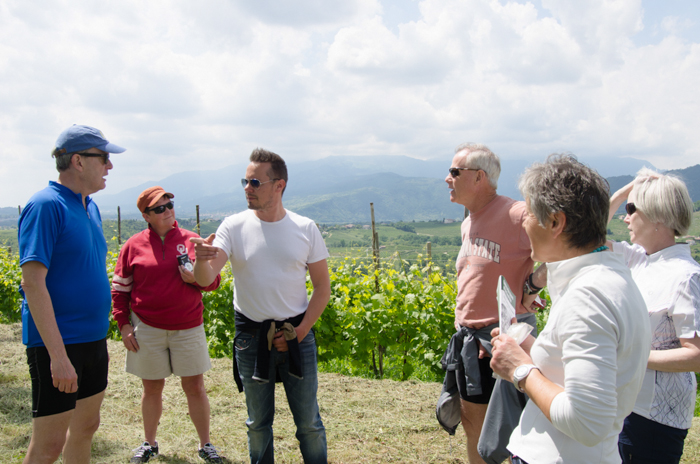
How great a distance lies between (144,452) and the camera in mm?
3342

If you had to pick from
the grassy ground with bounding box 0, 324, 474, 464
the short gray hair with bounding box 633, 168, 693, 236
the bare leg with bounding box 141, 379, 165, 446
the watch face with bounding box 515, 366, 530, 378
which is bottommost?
the grassy ground with bounding box 0, 324, 474, 464

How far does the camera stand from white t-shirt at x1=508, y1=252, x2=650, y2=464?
116 centimetres

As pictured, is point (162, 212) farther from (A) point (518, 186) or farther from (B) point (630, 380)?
(B) point (630, 380)

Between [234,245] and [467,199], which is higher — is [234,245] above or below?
below

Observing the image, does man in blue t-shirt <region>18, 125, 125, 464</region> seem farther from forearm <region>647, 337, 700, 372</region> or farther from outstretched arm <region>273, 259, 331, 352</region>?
forearm <region>647, 337, 700, 372</region>

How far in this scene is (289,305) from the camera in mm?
2674

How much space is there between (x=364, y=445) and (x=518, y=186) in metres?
2.81

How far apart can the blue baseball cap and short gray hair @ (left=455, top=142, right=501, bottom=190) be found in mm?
2155

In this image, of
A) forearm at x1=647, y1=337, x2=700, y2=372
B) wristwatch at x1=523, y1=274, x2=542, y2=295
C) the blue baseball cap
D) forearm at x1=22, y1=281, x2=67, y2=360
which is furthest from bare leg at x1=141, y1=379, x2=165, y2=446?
forearm at x1=647, y1=337, x2=700, y2=372

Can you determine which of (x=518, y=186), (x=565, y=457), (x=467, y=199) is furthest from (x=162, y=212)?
(x=565, y=457)

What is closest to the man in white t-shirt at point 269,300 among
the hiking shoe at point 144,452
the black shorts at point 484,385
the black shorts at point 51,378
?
the black shorts at point 51,378

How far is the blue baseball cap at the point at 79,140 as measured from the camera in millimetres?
2412

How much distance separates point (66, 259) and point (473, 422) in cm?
244

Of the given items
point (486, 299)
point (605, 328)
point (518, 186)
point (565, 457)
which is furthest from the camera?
point (486, 299)
